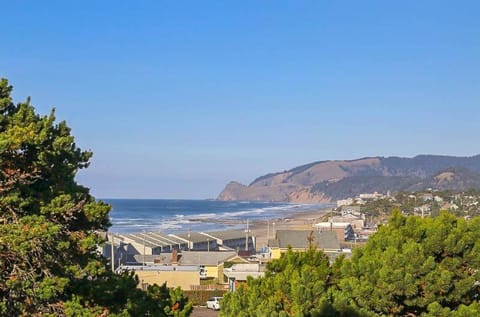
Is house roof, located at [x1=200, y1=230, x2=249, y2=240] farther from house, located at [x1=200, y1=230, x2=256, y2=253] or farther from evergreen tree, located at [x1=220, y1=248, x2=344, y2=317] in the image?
evergreen tree, located at [x1=220, y1=248, x2=344, y2=317]

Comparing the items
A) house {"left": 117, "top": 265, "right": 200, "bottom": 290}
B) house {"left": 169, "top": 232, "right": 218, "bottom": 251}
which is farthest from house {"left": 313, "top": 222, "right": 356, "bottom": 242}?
house {"left": 117, "top": 265, "right": 200, "bottom": 290}

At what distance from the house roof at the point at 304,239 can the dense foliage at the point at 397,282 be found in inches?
1648

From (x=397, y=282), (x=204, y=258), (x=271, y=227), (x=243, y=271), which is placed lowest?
(x=271, y=227)

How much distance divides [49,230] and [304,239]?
50.2 metres

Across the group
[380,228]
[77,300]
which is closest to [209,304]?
[380,228]

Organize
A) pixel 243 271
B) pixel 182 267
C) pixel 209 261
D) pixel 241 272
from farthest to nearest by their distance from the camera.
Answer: pixel 209 261, pixel 182 267, pixel 243 271, pixel 241 272

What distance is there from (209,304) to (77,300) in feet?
80.8

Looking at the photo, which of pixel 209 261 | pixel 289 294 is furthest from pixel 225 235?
pixel 289 294

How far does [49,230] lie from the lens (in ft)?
27.6

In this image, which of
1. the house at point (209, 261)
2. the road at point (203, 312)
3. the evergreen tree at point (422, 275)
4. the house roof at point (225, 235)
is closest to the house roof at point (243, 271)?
the road at point (203, 312)

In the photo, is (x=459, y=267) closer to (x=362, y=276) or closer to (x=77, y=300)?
(x=362, y=276)

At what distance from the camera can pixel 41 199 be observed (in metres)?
9.50

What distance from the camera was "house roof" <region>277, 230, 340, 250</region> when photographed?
181 ft

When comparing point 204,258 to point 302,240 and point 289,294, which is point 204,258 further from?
point 289,294
